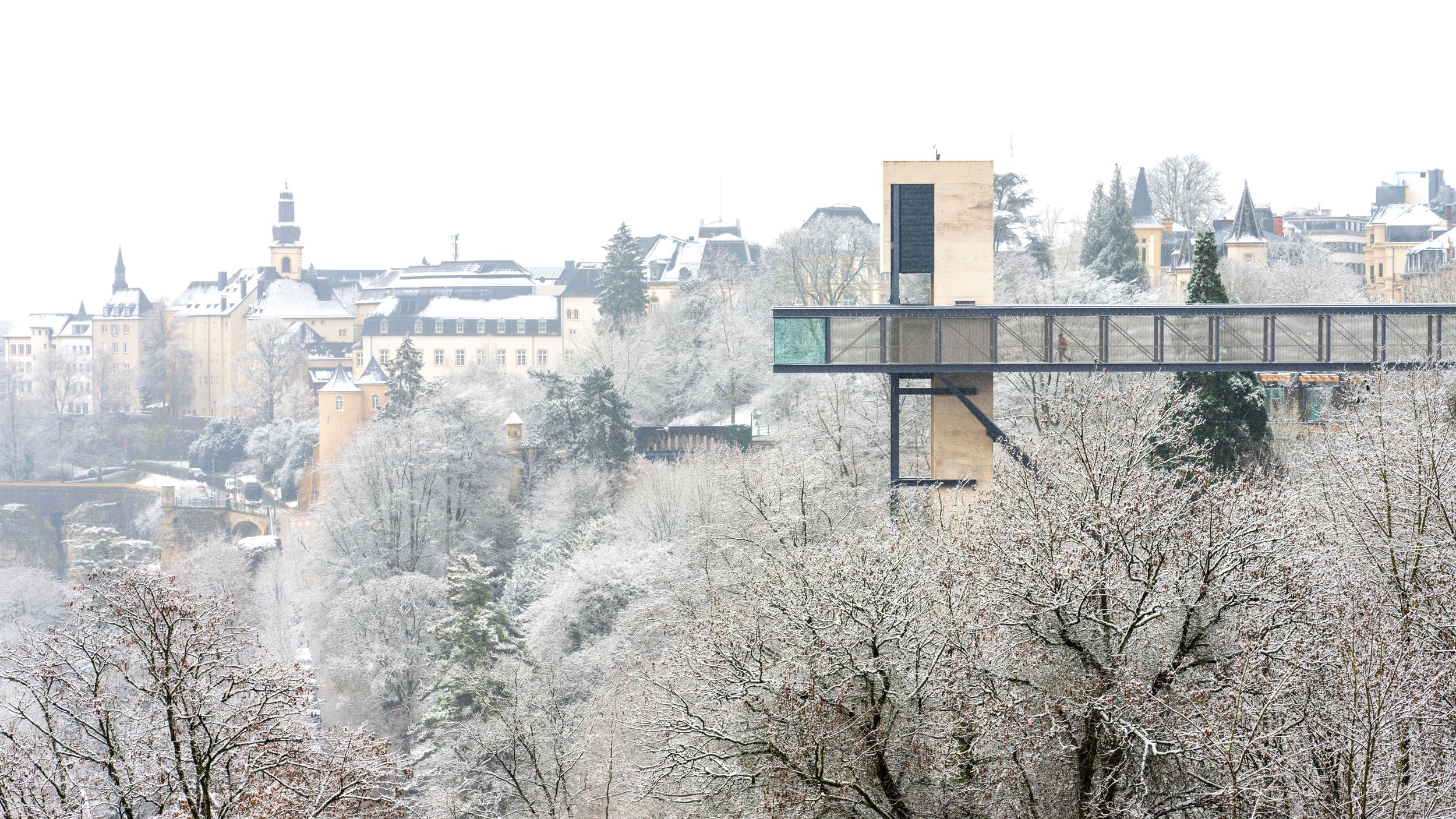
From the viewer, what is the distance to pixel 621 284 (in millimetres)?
63750

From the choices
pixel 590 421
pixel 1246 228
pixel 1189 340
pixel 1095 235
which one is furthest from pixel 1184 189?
pixel 1189 340

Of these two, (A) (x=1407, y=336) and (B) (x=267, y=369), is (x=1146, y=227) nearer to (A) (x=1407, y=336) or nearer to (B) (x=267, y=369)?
(A) (x=1407, y=336)

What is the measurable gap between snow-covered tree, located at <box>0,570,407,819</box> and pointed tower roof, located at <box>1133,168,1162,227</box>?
180ft

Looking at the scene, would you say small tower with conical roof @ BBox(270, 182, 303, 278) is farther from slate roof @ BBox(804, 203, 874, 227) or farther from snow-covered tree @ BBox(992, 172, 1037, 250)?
snow-covered tree @ BBox(992, 172, 1037, 250)

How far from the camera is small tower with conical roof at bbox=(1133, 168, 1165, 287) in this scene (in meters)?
64.0

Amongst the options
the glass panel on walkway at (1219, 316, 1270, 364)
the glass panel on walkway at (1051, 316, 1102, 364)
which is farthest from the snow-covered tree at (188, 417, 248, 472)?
the glass panel on walkway at (1219, 316, 1270, 364)

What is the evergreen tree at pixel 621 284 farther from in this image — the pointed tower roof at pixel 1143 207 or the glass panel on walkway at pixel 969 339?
the glass panel on walkway at pixel 969 339

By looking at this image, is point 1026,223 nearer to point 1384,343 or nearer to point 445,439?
point 445,439

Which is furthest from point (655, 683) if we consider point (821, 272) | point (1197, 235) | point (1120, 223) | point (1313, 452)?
point (821, 272)

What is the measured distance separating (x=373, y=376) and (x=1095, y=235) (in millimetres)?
31857

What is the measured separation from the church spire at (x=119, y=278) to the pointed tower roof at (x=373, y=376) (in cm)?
6009

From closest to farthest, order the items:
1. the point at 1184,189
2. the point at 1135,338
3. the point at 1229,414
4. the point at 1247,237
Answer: the point at 1135,338, the point at 1229,414, the point at 1247,237, the point at 1184,189

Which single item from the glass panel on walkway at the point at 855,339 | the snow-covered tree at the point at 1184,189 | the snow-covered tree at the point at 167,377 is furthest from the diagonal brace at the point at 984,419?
the snow-covered tree at the point at 167,377

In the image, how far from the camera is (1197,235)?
33.2 meters
